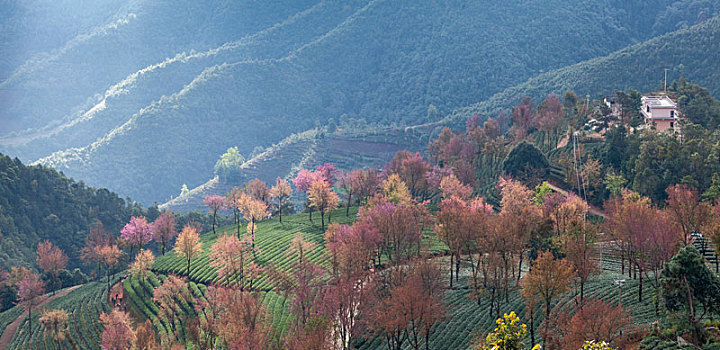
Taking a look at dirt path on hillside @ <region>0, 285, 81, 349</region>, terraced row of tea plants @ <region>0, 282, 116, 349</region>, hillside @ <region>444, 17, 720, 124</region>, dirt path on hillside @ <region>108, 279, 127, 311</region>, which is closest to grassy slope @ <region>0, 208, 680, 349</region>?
terraced row of tea plants @ <region>0, 282, 116, 349</region>

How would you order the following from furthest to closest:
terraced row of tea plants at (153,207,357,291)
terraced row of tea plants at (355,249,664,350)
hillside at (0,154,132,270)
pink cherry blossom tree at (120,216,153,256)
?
hillside at (0,154,132,270) < pink cherry blossom tree at (120,216,153,256) < terraced row of tea plants at (153,207,357,291) < terraced row of tea plants at (355,249,664,350)

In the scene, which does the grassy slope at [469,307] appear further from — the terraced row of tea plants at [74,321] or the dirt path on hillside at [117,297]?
the terraced row of tea plants at [74,321]

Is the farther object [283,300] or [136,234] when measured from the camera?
[136,234]

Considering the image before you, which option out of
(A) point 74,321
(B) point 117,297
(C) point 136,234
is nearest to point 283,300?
(B) point 117,297

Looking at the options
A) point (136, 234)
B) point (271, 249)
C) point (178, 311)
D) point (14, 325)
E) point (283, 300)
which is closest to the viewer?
point (283, 300)

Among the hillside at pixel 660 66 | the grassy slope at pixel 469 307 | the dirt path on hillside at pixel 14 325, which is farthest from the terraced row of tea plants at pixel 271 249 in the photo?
the hillside at pixel 660 66

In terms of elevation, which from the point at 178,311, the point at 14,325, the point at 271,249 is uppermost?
the point at 271,249

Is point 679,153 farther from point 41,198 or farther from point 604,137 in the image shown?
point 41,198

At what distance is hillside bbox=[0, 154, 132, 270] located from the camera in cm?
12494

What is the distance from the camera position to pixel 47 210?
5266 inches

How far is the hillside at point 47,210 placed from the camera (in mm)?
124938

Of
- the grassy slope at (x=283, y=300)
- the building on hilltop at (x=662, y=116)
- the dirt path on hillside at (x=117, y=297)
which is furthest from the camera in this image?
the building on hilltop at (x=662, y=116)

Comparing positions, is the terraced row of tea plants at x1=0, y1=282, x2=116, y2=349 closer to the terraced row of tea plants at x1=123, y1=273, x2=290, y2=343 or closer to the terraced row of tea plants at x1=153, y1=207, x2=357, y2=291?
the terraced row of tea plants at x1=123, y1=273, x2=290, y2=343

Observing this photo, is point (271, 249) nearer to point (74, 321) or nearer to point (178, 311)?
point (178, 311)
